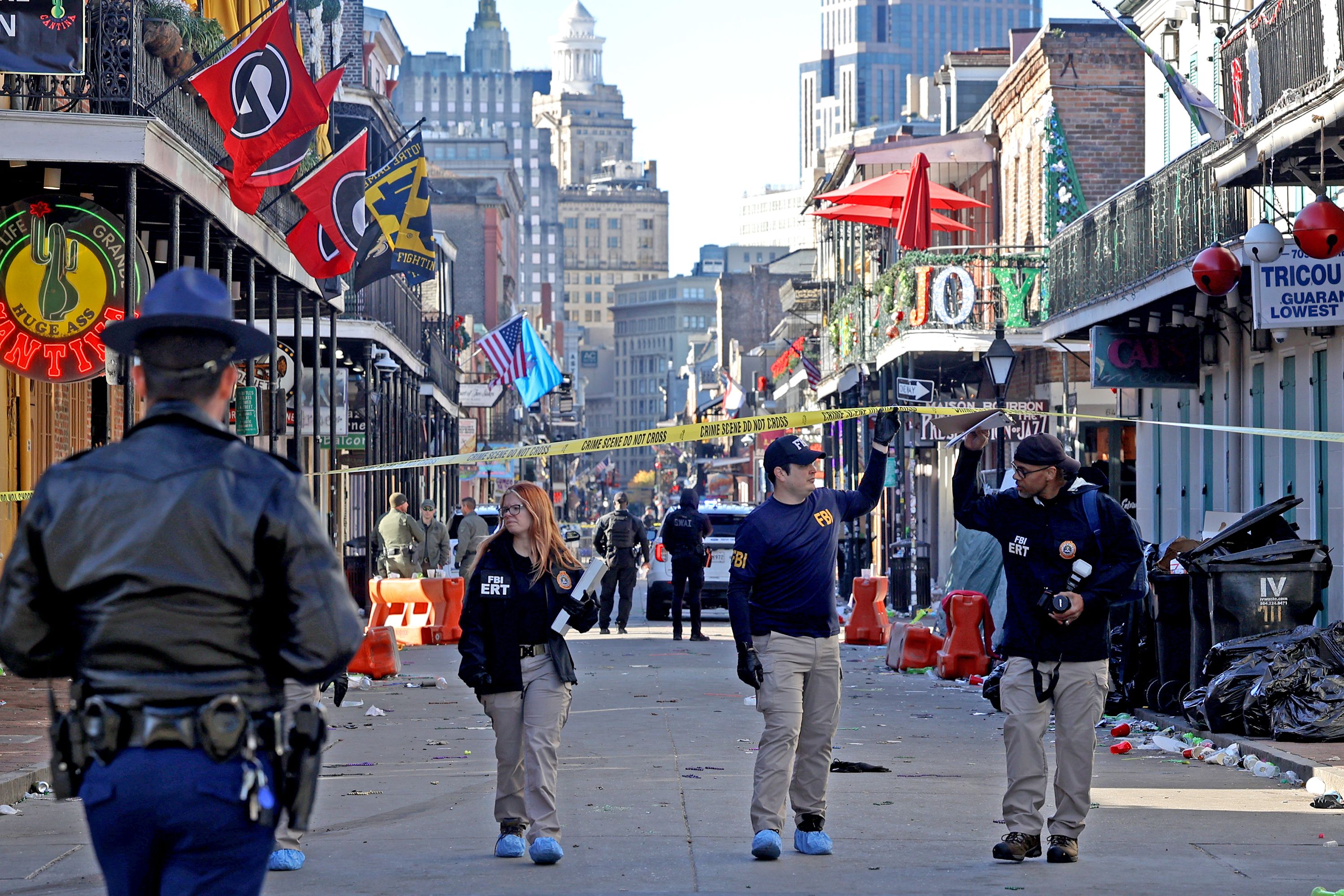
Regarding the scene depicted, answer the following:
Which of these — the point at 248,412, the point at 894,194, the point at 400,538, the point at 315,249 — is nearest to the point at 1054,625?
the point at 248,412

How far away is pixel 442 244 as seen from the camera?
54.5 metres

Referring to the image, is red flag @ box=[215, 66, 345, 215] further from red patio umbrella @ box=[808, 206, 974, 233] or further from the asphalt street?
red patio umbrella @ box=[808, 206, 974, 233]

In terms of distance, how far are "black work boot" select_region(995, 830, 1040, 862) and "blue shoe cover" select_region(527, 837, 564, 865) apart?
182cm

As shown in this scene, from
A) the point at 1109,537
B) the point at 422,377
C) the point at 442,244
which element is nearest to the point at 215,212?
the point at 1109,537

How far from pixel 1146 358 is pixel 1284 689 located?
32.7 feet

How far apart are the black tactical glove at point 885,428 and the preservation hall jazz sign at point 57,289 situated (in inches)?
236

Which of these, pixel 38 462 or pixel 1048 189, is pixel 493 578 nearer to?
pixel 38 462

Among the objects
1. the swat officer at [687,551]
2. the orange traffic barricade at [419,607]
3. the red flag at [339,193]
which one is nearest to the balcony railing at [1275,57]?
the red flag at [339,193]

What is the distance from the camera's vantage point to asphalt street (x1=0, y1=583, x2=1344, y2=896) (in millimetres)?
7387

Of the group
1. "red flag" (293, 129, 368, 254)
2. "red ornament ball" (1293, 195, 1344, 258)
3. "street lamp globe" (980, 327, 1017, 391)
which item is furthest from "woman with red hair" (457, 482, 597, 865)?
"street lamp globe" (980, 327, 1017, 391)

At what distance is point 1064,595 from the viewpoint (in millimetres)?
7816

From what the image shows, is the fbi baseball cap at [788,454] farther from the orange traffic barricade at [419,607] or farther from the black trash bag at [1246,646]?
the orange traffic barricade at [419,607]

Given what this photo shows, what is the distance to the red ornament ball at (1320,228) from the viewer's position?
488 inches

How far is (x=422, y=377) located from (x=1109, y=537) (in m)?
34.9
